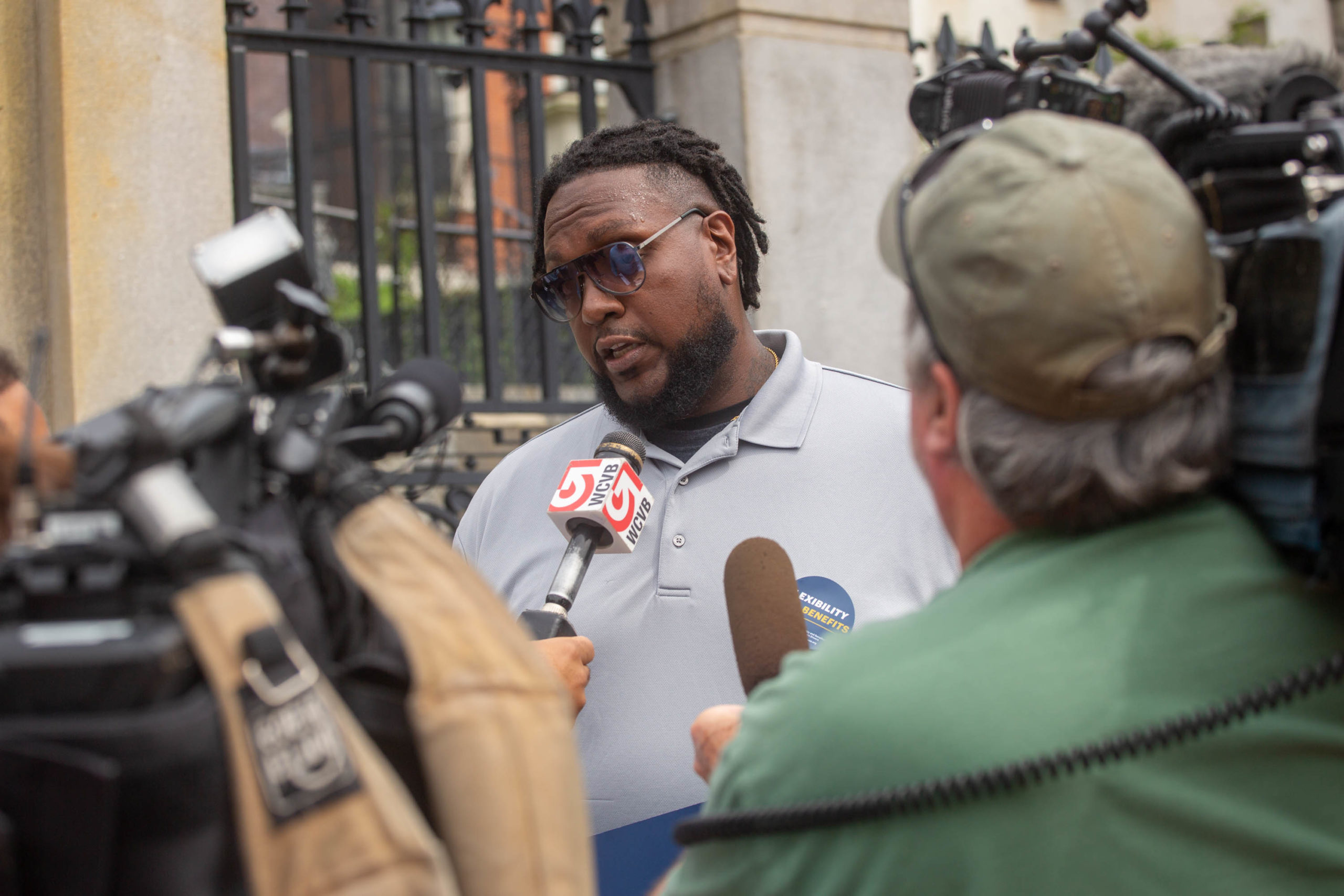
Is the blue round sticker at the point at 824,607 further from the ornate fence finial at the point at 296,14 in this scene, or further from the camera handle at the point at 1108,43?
the ornate fence finial at the point at 296,14

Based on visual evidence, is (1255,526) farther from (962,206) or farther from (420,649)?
(420,649)

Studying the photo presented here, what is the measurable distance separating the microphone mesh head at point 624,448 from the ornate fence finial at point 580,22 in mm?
2994

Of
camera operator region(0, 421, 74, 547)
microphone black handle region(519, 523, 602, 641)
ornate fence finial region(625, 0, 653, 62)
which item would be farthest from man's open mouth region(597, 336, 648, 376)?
ornate fence finial region(625, 0, 653, 62)

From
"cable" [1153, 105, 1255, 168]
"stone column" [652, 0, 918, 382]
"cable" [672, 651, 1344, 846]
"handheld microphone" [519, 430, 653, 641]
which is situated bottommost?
"cable" [672, 651, 1344, 846]

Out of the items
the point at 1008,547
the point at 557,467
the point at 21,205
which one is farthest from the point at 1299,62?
the point at 21,205

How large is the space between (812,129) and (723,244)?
2.13 m

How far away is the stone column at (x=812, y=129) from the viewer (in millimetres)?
5250

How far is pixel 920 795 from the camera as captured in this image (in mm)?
1391

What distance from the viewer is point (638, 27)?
5.55 metres

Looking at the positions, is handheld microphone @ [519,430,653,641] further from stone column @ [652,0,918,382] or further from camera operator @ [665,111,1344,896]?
stone column @ [652,0,918,382]

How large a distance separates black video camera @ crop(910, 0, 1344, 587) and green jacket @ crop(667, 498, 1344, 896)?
0.21ft

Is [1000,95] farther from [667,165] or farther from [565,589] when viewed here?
[667,165]

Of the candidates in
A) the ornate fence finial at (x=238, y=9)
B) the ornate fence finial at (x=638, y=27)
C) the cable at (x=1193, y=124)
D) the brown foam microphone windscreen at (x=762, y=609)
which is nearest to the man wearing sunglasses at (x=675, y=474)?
the brown foam microphone windscreen at (x=762, y=609)

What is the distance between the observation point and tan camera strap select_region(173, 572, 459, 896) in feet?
3.73
